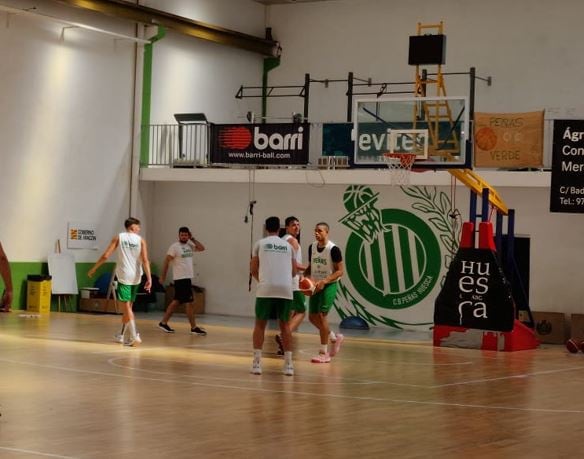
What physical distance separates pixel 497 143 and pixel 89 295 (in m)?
9.84

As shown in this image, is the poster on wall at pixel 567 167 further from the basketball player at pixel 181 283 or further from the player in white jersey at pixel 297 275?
the basketball player at pixel 181 283

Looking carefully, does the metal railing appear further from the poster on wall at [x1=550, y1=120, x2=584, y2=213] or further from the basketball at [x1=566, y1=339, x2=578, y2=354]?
the basketball at [x1=566, y1=339, x2=578, y2=354]

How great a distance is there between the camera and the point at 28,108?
998 inches

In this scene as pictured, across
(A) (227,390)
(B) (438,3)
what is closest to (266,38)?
(B) (438,3)

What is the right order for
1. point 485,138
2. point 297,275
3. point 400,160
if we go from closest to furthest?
point 297,275 < point 400,160 < point 485,138

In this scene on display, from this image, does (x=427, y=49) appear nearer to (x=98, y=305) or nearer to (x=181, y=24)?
(x=181, y=24)

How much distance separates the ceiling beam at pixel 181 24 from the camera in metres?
26.3

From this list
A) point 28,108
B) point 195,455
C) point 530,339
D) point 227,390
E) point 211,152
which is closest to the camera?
point 195,455

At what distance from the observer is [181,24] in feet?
93.7

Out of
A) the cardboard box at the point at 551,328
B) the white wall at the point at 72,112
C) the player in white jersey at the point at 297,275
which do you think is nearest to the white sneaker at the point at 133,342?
the player in white jersey at the point at 297,275

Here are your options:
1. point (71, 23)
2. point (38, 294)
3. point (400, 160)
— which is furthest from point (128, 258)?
point (71, 23)

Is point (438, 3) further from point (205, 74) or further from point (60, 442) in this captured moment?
point (60, 442)

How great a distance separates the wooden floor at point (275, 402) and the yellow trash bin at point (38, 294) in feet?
19.9

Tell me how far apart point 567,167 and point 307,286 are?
26.1 ft
